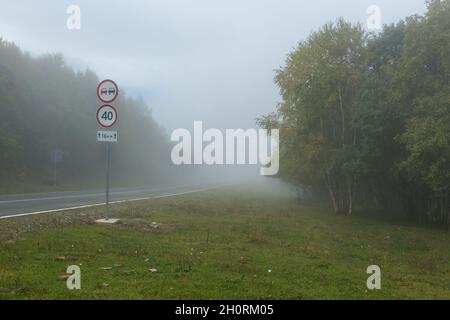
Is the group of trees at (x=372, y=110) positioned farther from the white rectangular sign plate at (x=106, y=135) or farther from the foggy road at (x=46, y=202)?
the white rectangular sign plate at (x=106, y=135)

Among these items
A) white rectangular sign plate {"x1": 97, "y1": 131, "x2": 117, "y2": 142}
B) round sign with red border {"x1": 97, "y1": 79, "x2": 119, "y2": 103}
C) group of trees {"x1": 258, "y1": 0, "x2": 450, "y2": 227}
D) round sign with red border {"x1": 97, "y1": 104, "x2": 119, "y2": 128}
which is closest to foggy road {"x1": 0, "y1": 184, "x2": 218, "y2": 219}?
white rectangular sign plate {"x1": 97, "y1": 131, "x2": 117, "y2": 142}

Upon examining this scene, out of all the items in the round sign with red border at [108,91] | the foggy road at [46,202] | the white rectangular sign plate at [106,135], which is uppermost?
the round sign with red border at [108,91]

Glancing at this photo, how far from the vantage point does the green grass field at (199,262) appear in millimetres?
7352

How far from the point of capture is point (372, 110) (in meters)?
26.3

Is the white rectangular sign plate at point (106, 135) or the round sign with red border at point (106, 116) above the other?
the round sign with red border at point (106, 116)

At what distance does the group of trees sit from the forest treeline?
2597cm

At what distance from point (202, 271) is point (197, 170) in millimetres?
141016

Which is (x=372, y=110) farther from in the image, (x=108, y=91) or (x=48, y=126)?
(x=48, y=126)

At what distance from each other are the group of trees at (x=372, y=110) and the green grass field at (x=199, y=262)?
9749 millimetres

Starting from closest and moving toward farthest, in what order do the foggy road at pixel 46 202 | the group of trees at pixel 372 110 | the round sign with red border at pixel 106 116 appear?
the round sign with red border at pixel 106 116, the foggy road at pixel 46 202, the group of trees at pixel 372 110

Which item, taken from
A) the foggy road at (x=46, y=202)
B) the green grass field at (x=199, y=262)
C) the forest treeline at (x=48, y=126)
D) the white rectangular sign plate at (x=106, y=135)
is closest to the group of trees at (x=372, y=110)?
the green grass field at (x=199, y=262)

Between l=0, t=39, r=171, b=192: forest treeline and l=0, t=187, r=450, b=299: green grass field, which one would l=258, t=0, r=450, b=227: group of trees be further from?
l=0, t=39, r=171, b=192: forest treeline

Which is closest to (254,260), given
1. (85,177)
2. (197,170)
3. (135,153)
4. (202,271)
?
(202,271)

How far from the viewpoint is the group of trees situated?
75.7 feet
